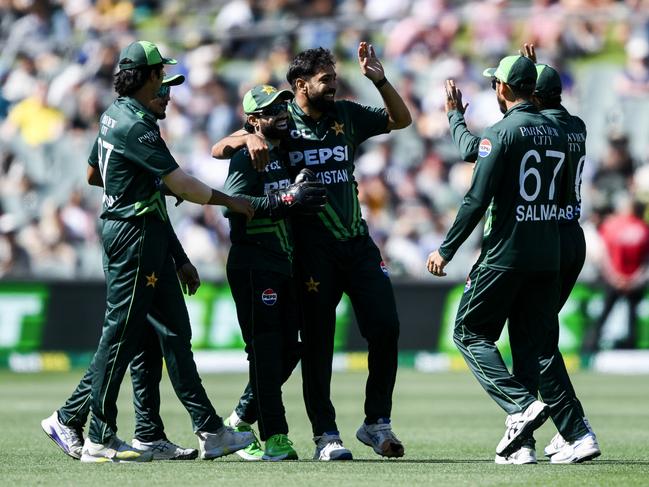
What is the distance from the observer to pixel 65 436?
8266 mm

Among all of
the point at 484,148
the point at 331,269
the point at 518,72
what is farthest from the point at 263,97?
the point at 518,72

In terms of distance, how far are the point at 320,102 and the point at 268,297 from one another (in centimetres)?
125

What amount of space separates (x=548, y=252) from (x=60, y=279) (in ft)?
35.2

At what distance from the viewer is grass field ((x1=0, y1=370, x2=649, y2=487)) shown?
7184 millimetres

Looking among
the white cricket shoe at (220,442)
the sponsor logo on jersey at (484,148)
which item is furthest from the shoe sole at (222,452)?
the sponsor logo on jersey at (484,148)

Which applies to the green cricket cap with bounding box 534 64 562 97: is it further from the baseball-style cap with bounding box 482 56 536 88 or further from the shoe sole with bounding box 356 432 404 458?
the shoe sole with bounding box 356 432 404 458

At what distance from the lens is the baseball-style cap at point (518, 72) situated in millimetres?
8023

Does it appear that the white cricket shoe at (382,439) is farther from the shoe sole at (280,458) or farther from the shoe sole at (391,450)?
the shoe sole at (280,458)

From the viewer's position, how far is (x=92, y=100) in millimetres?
21344

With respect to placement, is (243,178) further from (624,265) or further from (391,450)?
(624,265)

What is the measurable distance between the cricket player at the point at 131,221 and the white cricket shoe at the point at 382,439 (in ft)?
4.16

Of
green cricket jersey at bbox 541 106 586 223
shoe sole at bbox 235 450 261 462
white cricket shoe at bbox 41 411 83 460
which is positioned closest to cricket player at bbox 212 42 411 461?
shoe sole at bbox 235 450 261 462

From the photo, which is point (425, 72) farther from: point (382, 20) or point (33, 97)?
point (33, 97)

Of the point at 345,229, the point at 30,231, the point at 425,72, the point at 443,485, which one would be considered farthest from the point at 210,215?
the point at 443,485
